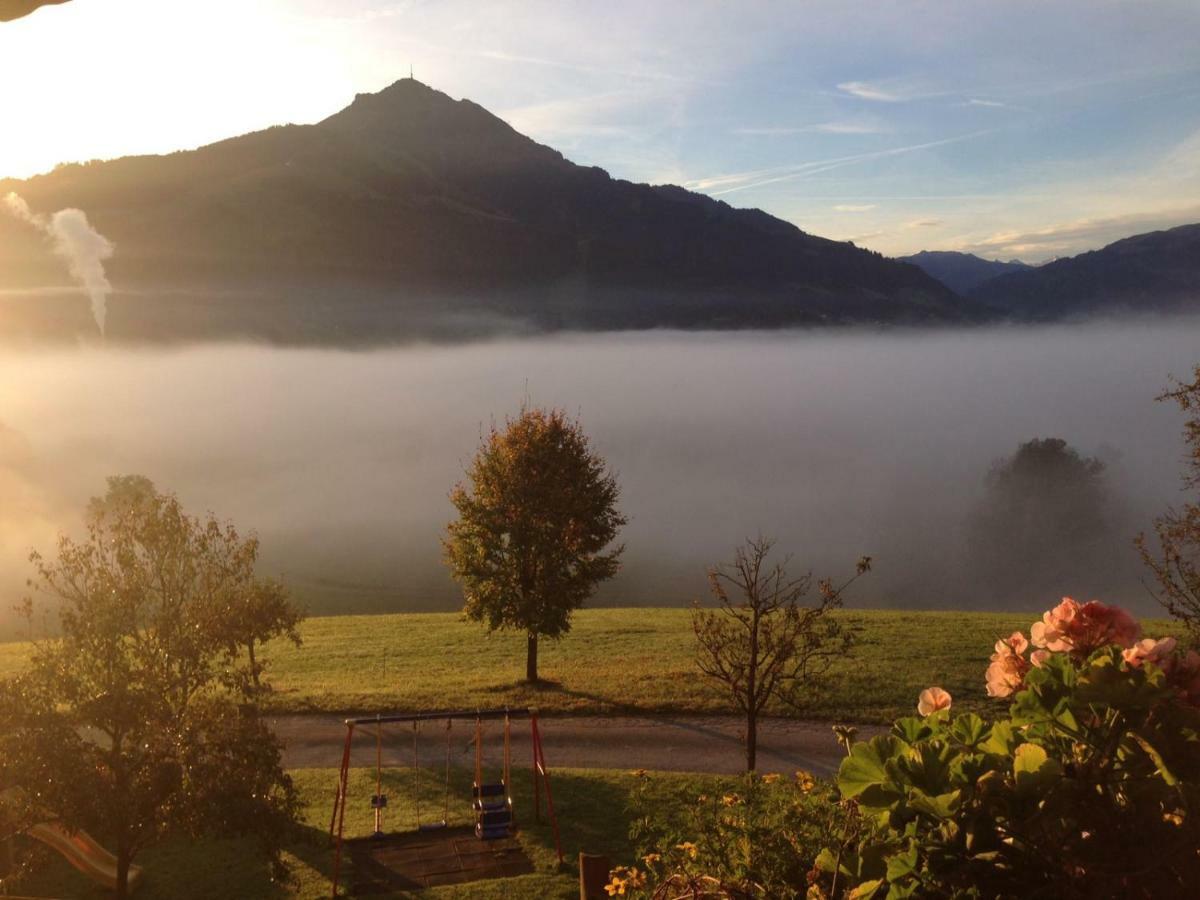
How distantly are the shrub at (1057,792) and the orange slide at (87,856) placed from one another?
640 inches

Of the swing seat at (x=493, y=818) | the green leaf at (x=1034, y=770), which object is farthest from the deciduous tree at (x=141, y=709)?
the green leaf at (x=1034, y=770)

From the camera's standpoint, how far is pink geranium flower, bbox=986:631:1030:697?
3.02m

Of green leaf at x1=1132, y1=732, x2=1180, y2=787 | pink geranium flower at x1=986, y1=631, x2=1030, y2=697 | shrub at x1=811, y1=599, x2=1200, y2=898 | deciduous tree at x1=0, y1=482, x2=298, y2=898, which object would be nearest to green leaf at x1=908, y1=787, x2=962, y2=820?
shrub at x1=811, y1=599, x2=1200, y2=898

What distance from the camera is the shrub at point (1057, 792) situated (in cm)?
234

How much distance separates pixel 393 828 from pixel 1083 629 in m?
17.1

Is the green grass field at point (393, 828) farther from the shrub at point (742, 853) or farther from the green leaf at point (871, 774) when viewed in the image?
the green leaf at point (871, 774)

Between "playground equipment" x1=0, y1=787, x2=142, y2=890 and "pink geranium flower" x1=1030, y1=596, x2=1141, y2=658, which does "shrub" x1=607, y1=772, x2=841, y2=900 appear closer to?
"pink geranium flower" x1=1030, y1=596, x2=1141, y2=658

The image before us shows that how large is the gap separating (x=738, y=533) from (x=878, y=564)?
39718 millimetres

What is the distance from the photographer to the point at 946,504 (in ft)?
579

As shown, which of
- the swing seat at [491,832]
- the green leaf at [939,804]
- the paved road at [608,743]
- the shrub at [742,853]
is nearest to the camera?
the green leaf at [939,804]

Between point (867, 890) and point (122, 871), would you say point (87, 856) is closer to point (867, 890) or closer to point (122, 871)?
point (122, 871)

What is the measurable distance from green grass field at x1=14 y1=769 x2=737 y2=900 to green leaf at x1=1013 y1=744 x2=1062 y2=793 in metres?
11.0

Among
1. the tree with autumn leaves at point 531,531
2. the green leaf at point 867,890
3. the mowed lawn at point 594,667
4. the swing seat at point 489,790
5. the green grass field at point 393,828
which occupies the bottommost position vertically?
the mowed lawn at point 594,667

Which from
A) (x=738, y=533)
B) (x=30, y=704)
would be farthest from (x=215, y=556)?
(x=738, y=533)
